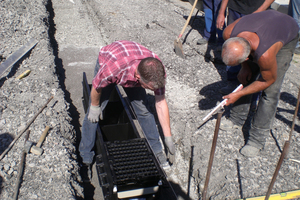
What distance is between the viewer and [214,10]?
16.2 ft

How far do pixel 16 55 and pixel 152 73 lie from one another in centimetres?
342

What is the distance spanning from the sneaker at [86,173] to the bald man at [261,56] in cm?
176

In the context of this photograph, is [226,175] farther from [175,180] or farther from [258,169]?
[175,180]

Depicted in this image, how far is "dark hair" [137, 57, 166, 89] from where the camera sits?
1.97 metres

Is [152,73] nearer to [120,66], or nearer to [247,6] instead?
[120,66]

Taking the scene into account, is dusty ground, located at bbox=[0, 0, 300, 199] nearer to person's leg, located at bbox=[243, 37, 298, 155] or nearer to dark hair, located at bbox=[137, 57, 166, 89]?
person's leg, located at bbox=[243, 37, 298, 155]

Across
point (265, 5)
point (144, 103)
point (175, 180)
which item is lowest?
point (175, 180)

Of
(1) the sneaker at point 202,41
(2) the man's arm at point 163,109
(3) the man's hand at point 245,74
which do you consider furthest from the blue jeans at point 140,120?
(1) the sneaker at point 202,41

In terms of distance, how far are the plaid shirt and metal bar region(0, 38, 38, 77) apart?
8.14ft

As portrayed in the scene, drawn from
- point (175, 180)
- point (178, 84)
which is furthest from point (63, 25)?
point (175, 180)

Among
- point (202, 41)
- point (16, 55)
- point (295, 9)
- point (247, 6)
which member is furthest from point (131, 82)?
point (295, 9)

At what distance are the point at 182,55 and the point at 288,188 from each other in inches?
121

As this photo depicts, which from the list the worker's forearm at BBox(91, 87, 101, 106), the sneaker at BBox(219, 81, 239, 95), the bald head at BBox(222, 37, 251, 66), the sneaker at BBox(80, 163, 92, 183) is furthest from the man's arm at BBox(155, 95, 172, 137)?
the sneaker at BBox(219, 81, 239, 95)

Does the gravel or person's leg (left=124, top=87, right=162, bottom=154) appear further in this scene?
person's leg (left=124, top=87, right=162, bottom=154)
